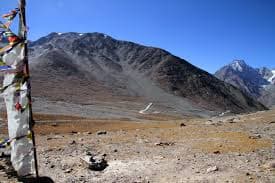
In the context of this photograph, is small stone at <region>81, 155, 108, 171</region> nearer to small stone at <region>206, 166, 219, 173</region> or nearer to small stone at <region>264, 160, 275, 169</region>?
small stone at <region>206, 166, 219, 173</region>

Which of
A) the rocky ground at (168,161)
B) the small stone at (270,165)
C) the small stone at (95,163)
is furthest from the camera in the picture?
the small stone at (95,163)

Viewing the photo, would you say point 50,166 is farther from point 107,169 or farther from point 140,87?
point 140,87

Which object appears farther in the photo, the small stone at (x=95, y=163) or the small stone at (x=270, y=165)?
the small stone at (x=95, y=163)

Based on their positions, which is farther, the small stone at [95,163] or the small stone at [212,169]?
the small stone at [95,163]

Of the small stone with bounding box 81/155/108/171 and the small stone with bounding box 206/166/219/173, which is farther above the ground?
the small stone with bounding box 81/155/108/171

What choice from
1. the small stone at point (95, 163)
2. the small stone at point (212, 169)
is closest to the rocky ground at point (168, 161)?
the small stone at point (212, 169)

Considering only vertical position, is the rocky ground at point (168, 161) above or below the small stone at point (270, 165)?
below

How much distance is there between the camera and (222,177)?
16047 mm

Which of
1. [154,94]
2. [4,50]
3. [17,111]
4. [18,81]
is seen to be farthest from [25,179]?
[154,94]

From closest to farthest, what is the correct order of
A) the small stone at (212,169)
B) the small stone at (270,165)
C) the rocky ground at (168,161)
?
the rocky ground at (168,161) < the small stone at (270,165) < the small stone at (212,169)

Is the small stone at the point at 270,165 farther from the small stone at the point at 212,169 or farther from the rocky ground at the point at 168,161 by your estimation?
the small stone at the point at 212,169

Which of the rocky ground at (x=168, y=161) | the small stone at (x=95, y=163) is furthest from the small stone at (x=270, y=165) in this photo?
the small stone at (x=95, y=163)

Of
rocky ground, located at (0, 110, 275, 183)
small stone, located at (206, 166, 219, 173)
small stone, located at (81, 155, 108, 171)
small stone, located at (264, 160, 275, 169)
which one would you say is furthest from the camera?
small stone, located at (81, 155, 108, 171)

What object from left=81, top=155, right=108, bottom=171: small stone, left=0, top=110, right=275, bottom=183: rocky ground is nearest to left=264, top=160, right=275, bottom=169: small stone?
left=0, top=110, right=275, bottom=183: rocky ground
